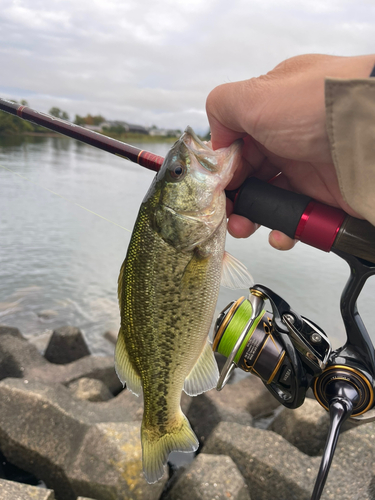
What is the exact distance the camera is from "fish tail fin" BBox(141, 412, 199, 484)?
6.37 feet

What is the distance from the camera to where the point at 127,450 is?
2900 millimetres

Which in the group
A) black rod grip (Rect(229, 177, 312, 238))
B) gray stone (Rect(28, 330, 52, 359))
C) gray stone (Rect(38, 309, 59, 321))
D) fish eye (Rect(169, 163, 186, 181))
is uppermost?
fish eye (Rect(169, 163, 186, 181))

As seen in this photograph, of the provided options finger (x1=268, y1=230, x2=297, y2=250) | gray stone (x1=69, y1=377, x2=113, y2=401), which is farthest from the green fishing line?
gray stone (x1=69, y1=377, x2=113, y2=401)

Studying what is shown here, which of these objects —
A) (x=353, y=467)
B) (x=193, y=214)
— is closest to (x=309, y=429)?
(x=353, y=467)

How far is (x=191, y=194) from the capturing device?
1845 mm

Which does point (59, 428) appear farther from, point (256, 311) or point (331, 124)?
point (331, 124)

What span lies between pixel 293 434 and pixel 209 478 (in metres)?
1.32

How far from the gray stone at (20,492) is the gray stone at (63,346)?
10.1 ft

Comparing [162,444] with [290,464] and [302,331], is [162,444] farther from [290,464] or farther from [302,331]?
[290,464]

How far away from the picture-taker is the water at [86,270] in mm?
7863

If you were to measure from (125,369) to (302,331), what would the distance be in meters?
0.96

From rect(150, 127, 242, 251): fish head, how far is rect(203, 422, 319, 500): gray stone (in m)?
2.26

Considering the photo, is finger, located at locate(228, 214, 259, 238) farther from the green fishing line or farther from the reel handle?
the green fishing line

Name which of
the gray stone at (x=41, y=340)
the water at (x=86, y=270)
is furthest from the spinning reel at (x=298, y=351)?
the gray stone at (x=41, y=340)
